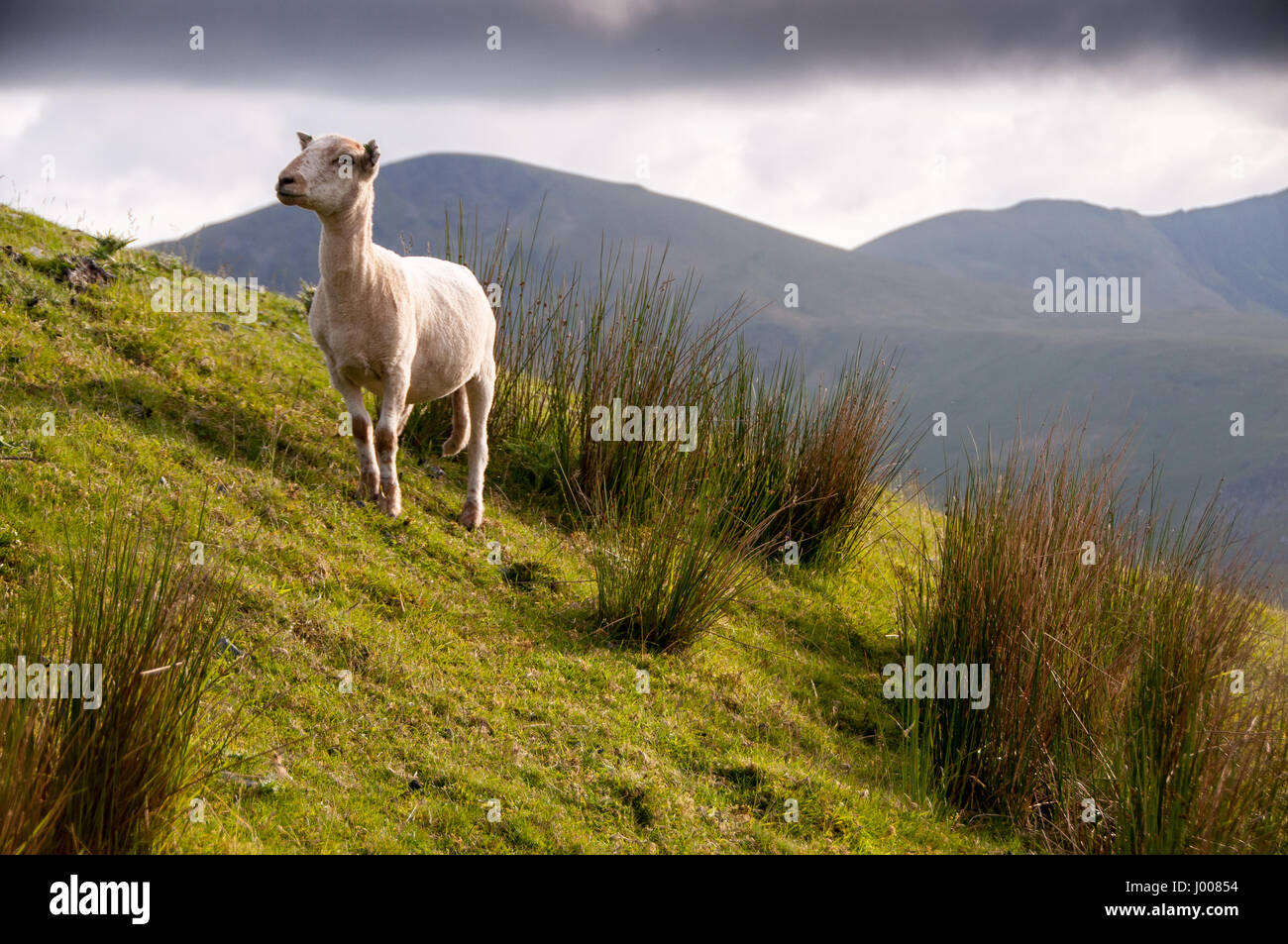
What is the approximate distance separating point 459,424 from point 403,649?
7.88 ft

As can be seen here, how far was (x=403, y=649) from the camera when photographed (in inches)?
205

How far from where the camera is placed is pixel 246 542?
17.7ft

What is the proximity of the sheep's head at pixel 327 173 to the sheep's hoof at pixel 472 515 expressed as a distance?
7.14 ft

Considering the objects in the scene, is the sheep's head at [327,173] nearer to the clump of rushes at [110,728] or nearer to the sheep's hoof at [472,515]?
the sheep's hoof at [472,515]

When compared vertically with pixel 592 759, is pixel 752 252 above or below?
above

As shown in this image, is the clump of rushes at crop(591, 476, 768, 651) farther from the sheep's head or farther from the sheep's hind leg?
the sheep's head

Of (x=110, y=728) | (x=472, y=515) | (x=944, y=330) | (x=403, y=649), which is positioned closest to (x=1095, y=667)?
(x=403, y=649)

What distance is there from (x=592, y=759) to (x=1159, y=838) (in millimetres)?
2573

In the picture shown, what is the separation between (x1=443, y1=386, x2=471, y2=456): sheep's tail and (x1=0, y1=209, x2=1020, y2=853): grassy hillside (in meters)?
0.32

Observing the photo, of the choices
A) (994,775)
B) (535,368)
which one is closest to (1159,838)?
(994,775)

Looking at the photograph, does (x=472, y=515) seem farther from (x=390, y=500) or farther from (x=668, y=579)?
(x=668, y=579)

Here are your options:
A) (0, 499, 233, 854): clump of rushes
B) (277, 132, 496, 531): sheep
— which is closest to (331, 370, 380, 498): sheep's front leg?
(277, 132, 496, 531): sheep
